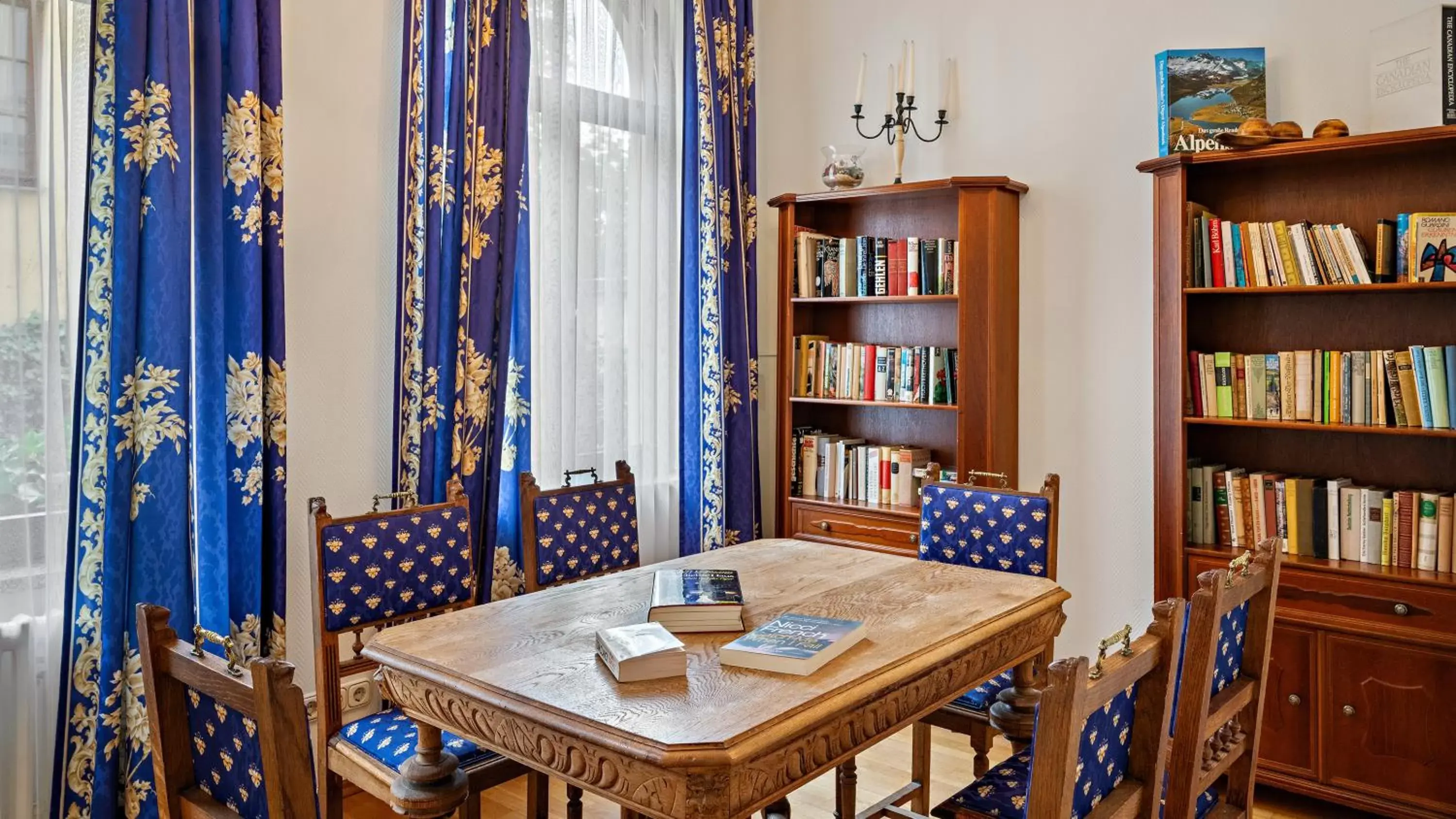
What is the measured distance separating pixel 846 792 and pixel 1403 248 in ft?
7.07

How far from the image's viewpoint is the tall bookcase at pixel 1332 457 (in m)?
2.73

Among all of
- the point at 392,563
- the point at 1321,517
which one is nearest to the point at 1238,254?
the point at 1321,517

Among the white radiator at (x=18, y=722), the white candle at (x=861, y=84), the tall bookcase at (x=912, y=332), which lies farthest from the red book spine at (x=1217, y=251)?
the white radiator at (x=18, y=722)

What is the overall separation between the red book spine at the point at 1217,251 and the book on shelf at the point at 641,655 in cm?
219

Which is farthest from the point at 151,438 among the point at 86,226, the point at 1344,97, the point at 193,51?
the point at 1344,97

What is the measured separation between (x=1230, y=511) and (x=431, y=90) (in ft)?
9.07

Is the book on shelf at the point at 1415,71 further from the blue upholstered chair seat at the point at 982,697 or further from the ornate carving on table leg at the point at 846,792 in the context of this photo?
the ornate carving on table leg at the point at 846,792

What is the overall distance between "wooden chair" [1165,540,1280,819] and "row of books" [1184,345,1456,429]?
1339mm

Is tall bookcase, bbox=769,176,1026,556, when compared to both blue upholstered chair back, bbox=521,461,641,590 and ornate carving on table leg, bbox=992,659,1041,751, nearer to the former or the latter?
blue upholstered chair back, bbox=521,461,641,590

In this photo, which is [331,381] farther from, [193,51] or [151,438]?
[193,51]

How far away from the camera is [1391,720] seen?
2.76 m

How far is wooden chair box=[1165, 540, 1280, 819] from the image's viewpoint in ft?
5.20

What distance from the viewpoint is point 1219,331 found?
10.9 feet

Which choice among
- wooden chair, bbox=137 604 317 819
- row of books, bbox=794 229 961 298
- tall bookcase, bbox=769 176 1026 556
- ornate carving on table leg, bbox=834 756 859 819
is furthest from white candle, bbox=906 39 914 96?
wooden chair, bbox=137 604 317 819
